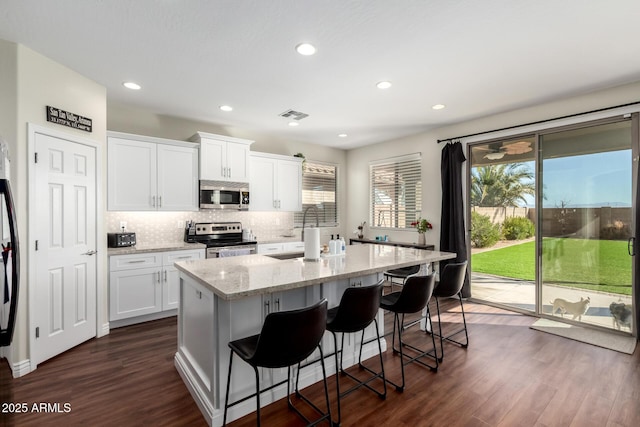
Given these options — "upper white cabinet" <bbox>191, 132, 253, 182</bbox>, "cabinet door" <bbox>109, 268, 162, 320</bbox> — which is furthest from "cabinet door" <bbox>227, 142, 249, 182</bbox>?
"cabinet door" <bbox>109, 268, 162, 320</bbox>

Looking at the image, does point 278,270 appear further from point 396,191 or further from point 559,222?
point 396,191

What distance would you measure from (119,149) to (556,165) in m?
5.36

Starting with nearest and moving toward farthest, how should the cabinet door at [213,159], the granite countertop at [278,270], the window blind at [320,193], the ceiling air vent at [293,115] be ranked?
the granite countertop at [278,270] → the ceiling air vent at [293,115] → the cabinet door at [213,159] → the window blind at [320,193]

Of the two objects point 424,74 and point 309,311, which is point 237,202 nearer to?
point 424,74

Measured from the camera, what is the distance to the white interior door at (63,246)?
9.04ft

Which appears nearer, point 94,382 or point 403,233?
point 94,382

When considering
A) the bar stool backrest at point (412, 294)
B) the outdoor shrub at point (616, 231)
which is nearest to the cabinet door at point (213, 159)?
the bar stool backrest at point (412, 294)

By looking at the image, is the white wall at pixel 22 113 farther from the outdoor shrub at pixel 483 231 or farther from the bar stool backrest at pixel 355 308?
the outdoor shrub at pixel 483 231

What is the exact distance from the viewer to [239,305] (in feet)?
6.87

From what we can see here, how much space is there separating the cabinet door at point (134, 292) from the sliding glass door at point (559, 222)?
173 inches

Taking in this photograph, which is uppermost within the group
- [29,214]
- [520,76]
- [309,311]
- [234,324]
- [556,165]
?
[520,76]

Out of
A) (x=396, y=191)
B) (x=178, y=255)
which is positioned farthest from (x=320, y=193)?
(x=178, y=255)

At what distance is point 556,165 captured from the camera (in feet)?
12.7

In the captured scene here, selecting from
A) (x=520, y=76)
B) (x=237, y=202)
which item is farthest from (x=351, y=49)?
(x=237, y=202)
